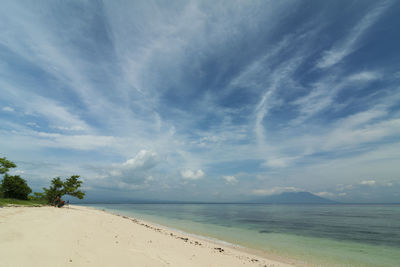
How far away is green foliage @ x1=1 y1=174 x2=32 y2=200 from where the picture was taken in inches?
1292

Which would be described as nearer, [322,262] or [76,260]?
[76,260]

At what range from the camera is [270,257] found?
17406mm

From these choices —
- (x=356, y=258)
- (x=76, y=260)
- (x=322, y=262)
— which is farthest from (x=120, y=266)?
(x=356, y=258)

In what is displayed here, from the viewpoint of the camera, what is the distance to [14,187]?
110ft

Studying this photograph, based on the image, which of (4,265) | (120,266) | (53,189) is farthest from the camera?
(53,189)

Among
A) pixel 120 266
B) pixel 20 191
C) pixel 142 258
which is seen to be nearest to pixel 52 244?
pixel 120 266

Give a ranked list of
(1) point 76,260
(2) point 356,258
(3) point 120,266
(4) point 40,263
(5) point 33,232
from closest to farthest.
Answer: (4) point 40,263, (1) point 76,260, (3) point 120,266, (5) point 33,232, (2) point 356,258

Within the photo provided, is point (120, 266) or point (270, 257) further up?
point (120, 266)

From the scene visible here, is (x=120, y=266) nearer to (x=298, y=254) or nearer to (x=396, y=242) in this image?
(x=298, y=254)

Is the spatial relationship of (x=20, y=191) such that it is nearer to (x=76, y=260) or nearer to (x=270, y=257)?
(x=76, y=260)

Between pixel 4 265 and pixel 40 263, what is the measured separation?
944 millimetres

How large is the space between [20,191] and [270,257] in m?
43.9

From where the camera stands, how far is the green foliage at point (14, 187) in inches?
1292

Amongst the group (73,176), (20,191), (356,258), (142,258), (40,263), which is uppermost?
(73,176)
